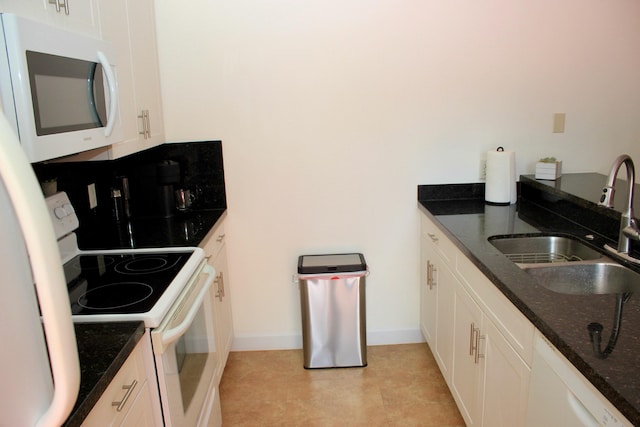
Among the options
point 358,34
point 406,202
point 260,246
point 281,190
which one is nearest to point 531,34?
point 358,34

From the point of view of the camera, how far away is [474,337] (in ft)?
6.60

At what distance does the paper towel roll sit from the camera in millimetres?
2736

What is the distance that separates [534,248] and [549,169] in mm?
719

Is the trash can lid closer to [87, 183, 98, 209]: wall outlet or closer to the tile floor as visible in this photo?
the tile floor

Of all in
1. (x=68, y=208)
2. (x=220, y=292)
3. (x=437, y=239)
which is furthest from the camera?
(x=220, y=292)

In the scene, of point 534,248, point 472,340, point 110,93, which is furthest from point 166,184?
point 534,248

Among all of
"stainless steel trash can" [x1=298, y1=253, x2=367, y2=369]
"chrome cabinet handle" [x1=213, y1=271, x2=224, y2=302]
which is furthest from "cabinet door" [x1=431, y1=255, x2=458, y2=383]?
"chrome cabinet handle" [x1=213, y1=271, x2=224, y2=302]

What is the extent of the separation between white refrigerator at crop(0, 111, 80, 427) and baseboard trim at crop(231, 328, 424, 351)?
7.64 feet

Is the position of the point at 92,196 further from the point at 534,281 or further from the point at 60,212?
the point at 534,281

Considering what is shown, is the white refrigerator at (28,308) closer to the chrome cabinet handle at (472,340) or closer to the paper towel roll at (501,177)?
the chrome cabinet handle at (472,340)

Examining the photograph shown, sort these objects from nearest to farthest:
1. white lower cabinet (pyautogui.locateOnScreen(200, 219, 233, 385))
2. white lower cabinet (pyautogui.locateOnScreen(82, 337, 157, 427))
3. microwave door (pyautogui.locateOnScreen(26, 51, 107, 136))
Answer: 1. white lower cabinet (pyautogui.locateOnScreen(82, 337, 157, 427))
2. microwave door (pyautogui.locateOnScreen(26, 51, 107, 136))
3. white lower cabinet (pyautogui.locateOnScreen(200, 219, 233, 385))

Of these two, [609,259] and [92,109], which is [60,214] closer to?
[92,109]

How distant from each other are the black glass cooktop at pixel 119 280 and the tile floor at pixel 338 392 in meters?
0.96

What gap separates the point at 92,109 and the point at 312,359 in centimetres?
182
